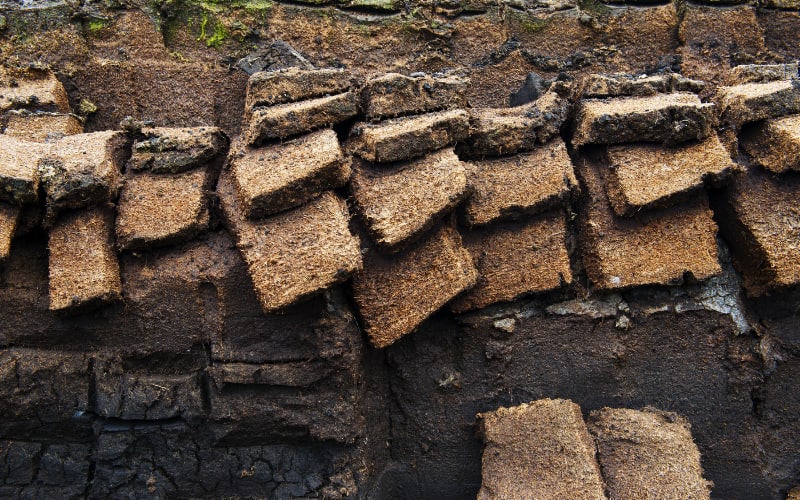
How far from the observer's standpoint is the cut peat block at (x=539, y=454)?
71.0 inches

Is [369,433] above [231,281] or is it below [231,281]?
below

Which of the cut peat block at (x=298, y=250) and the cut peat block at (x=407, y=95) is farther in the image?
the cut peat block at (x=407, y=95)

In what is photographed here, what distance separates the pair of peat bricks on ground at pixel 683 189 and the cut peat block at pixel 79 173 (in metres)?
1.54

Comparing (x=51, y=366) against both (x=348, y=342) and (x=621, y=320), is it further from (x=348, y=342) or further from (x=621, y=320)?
(x=621, y=320)

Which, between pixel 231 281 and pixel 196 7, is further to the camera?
pixel 196 7

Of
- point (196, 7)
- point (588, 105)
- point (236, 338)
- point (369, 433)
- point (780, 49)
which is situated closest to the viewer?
point (236, 338)

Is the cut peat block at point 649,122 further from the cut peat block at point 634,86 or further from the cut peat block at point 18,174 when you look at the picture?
the cut peat block at point 18,174

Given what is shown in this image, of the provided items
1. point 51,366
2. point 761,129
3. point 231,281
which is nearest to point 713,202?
point 761,129

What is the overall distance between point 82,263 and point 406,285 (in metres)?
0.96

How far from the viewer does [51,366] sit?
1.83 meters

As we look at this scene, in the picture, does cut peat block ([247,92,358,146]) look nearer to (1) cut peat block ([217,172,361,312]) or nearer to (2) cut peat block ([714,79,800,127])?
(1) cut peat block ([217,172,361,312])

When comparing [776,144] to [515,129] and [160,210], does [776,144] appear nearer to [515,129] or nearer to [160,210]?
[515,129]

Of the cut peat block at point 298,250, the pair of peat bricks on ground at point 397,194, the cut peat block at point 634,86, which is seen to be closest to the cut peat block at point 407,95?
the pair of peat bricks on ground at point 397,194

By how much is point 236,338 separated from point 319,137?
26.4 inches
